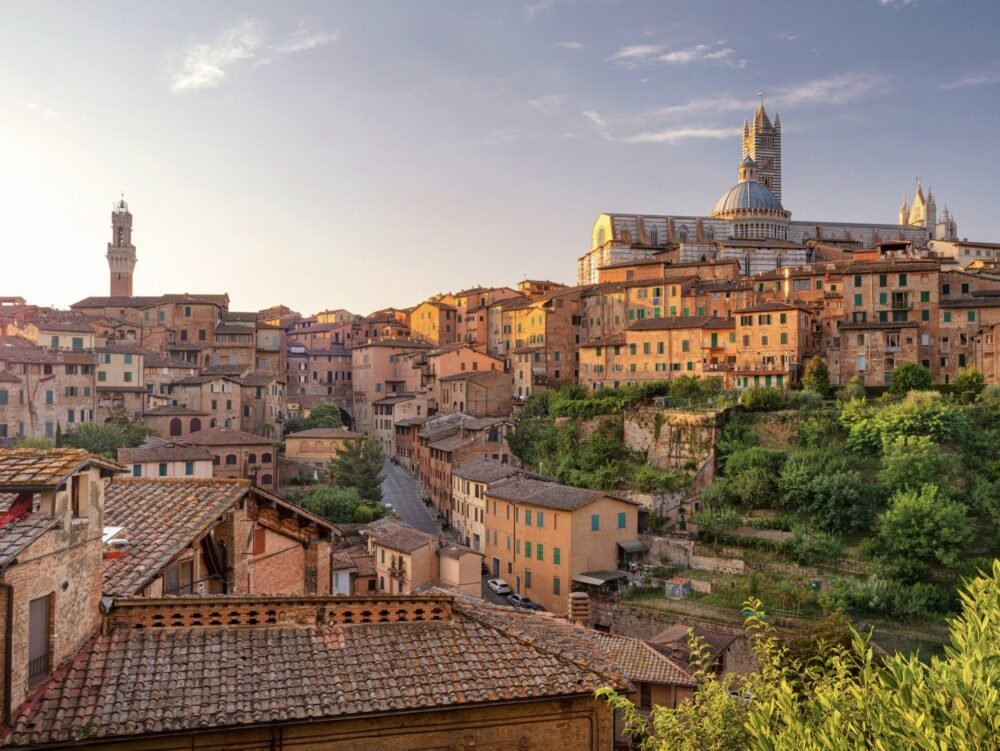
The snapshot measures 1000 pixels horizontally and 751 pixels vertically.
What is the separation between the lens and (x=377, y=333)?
92.5 metres

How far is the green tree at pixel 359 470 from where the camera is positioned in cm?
5072

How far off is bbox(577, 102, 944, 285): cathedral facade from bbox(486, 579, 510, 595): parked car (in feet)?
164

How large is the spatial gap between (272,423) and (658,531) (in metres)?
36.0

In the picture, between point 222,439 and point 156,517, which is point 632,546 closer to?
point 222,439

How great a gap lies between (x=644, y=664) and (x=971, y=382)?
116 ft

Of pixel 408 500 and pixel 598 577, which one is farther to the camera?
pixel 408 500

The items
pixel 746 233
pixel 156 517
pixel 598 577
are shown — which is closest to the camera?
pixel 156 517

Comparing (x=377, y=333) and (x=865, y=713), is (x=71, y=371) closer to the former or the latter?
(x=377, y=333)

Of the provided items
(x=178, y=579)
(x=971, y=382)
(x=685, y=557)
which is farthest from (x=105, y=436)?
(x=971, y=382)

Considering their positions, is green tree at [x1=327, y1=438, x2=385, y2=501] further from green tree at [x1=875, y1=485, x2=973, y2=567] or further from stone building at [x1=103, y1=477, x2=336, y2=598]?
stone building at [x1=103, y1=477, x2=336, y2=598]

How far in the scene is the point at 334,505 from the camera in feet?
154

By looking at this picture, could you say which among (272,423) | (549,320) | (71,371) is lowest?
(272,423)

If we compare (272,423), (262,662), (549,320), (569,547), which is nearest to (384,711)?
(262,662)

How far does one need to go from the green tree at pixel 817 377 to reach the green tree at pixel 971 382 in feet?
25.1
